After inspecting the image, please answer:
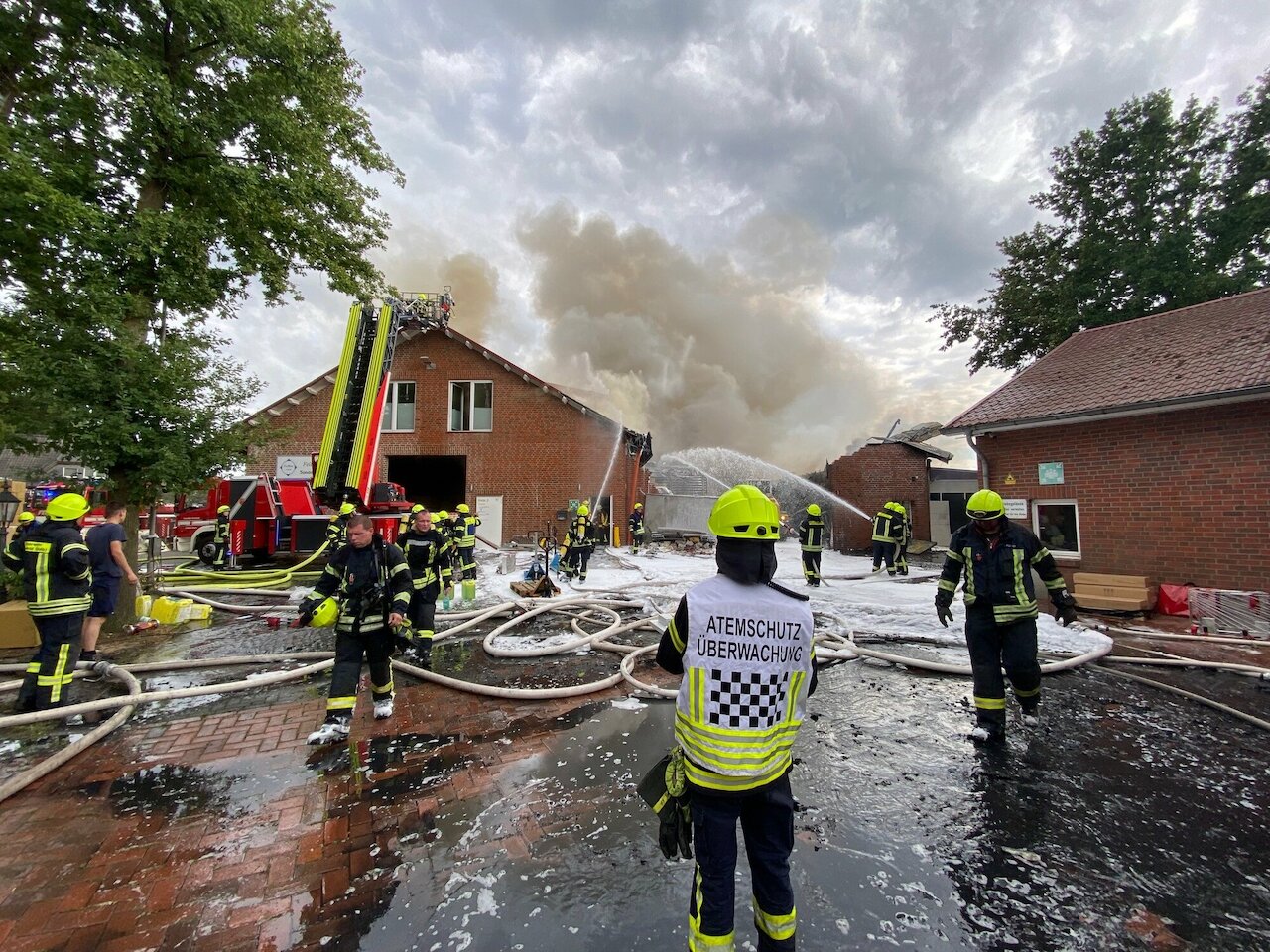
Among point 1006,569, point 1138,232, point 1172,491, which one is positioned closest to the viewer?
point 1006,569

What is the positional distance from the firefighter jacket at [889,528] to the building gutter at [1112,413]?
2.42 metres

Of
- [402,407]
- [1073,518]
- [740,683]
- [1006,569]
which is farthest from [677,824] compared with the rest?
[402,407]

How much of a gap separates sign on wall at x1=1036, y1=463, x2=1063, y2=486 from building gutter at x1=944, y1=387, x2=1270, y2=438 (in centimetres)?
72

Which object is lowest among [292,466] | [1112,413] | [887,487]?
[887,487]

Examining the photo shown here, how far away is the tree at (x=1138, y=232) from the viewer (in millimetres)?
15977

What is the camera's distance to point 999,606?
3.88 m

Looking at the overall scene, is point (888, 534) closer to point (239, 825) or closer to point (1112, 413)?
point (1112, 413)

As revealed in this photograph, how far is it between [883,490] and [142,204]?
20694 millimetres

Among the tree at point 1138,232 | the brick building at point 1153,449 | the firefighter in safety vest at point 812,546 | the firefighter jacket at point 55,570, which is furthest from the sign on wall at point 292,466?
the tree at point 1138,232

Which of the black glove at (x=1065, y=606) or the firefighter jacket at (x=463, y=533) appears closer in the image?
the black glove at (x=1065, y=606)

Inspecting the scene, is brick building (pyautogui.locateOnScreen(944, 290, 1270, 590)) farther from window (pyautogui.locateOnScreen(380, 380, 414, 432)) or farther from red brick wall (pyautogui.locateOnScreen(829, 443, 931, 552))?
window (pyautogui.locateOnScreen(380, 380, 414, 432))

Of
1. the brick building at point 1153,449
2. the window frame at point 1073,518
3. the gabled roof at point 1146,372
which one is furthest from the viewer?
the window frame at point 1073,518

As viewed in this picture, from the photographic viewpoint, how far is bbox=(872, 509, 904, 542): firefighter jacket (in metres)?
12.2

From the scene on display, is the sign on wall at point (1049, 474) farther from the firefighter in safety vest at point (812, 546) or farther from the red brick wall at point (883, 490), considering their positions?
the red brick wall at point (883, 490)
